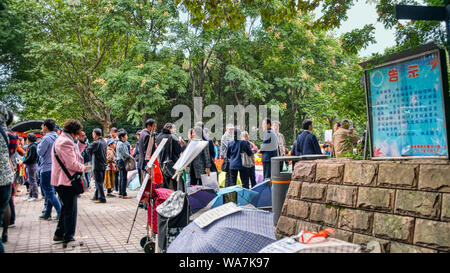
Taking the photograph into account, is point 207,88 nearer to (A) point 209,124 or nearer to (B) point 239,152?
(A) point 209,124

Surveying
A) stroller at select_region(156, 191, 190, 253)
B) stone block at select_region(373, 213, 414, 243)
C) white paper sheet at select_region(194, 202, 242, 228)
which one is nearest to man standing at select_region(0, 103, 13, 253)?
stroller at select_region(156, 191, 190, 253)

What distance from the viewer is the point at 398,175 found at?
2891 mm

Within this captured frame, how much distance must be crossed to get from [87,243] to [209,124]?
20.4 m

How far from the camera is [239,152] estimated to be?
31.2ft

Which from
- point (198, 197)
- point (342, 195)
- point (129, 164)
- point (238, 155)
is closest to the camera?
point (342, 195)

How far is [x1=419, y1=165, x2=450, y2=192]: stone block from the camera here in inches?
101

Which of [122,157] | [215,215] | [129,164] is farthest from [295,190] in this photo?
[122,157]

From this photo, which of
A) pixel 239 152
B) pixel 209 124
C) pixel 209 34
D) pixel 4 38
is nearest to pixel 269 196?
pixel 239 152

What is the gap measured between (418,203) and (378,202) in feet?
1.07

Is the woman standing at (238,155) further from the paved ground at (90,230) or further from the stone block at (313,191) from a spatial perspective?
the stone block at (313,191)

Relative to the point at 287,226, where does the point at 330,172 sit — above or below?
above

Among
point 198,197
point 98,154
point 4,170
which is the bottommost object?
point 198,197

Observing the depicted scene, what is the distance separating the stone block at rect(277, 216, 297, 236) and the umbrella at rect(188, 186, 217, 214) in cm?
427

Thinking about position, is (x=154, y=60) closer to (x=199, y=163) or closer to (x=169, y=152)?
(x=199, y=163)
